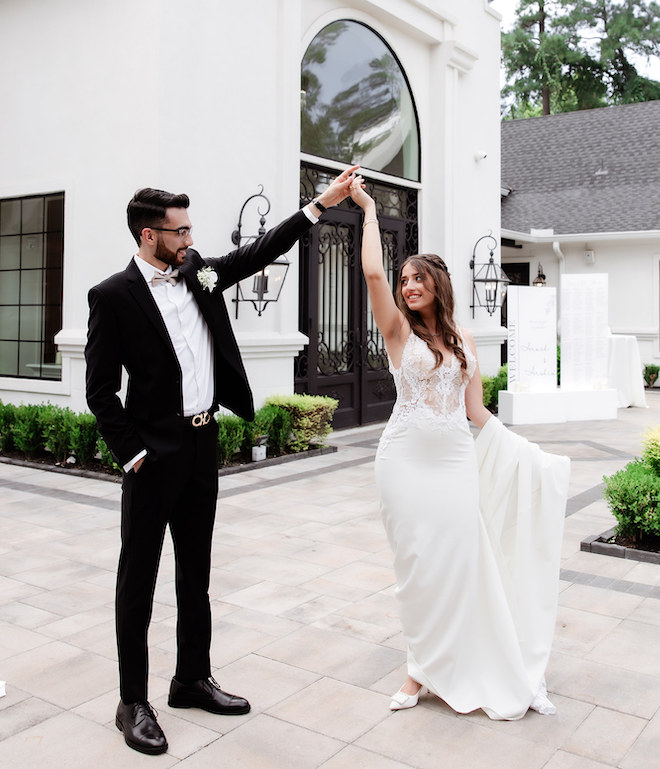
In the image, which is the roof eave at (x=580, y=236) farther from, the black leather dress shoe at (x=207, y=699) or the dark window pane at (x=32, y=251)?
the black leather dress shoe at (x=207, y=699)

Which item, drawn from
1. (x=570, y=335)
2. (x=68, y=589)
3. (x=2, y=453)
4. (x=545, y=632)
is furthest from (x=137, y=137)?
(x=570, y=335)

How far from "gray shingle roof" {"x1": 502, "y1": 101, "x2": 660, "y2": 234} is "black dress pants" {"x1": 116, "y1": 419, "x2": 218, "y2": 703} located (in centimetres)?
1650

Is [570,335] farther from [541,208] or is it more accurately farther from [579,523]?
[541,208]

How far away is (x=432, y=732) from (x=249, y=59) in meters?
7.73

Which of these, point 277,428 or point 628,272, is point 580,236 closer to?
point 628,272

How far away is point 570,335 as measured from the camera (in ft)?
41.3

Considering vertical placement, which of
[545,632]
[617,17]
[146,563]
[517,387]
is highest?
[617,17]

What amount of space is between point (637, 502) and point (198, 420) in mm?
3416

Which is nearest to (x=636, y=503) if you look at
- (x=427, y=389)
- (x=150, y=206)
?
(x=427, y=389)

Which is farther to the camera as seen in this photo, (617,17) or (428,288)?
(617,17)

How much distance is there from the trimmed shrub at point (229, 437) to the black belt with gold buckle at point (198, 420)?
5042 mm

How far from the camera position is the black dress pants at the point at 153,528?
295 centimetres

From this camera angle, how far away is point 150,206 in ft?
9.66

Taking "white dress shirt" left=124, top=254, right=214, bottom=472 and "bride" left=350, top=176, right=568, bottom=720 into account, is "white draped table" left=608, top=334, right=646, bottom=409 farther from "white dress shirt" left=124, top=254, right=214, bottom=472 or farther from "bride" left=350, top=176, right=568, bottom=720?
"white dress shirt" left=124, top=254, right=214, bottom=472
